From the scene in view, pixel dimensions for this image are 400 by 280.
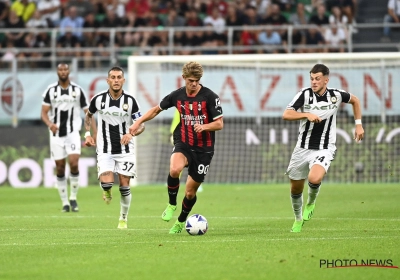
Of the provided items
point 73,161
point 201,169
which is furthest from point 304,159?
point 73,161

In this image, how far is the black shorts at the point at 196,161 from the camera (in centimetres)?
1136

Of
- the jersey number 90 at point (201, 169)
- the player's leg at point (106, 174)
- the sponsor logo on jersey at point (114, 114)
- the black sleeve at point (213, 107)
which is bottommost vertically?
the player's leg at point (106, 174)

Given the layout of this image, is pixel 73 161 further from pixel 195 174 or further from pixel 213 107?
pixel 213 107

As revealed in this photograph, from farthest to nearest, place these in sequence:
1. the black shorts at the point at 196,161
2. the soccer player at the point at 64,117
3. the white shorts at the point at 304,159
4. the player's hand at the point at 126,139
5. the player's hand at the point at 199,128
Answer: the soccer player at the point at 64,117 < the player's hand at the point at 126,139 < the white shorts at the point at 304,159 < the black shorts at the point at 196,161 < the player's hand at the point at 199,128

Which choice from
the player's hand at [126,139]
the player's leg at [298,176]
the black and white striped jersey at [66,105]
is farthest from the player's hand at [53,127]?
the player's leg at [298,176]

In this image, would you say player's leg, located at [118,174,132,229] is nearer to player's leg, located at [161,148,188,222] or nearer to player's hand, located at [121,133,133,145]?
player's hand, located at [121,133,133,145]

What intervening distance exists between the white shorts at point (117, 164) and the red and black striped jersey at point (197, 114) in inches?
53.8

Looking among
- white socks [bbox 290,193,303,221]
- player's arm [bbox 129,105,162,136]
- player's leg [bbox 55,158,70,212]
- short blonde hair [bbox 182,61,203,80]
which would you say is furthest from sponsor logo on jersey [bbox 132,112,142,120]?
player's leg [bbox 55,158,70,212]

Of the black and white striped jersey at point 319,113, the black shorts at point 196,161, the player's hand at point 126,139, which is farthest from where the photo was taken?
the player's hand at point 126,139

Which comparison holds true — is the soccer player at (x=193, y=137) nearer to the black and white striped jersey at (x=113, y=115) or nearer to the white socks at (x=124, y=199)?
the white socks at (x=124, y=199)

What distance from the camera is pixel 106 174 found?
12.5m

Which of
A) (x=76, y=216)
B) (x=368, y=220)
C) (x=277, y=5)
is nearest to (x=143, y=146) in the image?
(x=277, y=5)

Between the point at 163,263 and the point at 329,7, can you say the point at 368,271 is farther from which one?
the point at 329,7

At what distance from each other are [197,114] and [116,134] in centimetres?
182
